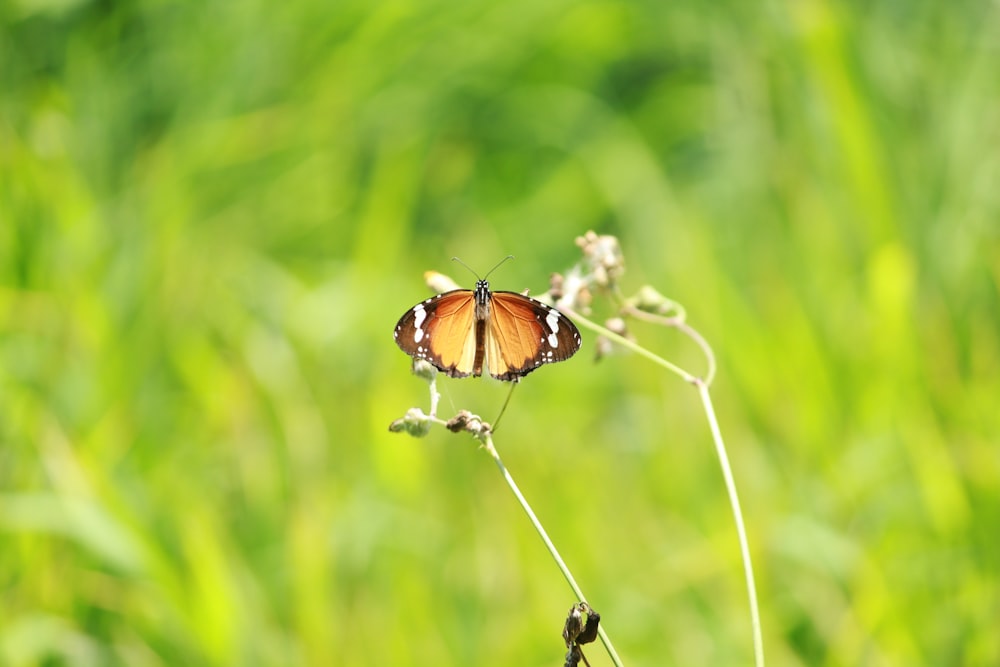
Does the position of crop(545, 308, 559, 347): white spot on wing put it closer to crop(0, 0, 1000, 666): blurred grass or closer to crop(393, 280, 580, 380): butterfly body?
crop(393, 280, 580, 380): butterfly body

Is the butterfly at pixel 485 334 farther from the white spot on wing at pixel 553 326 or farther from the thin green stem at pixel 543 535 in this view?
the thin green stem at pixel 543 535

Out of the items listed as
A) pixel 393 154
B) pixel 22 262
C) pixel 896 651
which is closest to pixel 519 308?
pixel 896 651

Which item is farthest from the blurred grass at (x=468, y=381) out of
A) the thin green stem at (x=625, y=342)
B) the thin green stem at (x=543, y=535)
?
the thin green stem at (x=543, y=535)

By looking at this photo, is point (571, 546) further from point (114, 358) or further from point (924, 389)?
point (114, 358)

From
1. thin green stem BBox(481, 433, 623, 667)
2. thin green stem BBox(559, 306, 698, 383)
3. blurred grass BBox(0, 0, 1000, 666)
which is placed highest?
blurred grass BBox(0, 0, 1000, 666)

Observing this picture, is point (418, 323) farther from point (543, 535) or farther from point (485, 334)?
point (543, 535)

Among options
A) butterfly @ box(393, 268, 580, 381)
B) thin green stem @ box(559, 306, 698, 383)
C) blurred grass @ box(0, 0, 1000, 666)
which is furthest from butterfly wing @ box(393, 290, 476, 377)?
blurred grass @ box(0, 0, 1000, 666)

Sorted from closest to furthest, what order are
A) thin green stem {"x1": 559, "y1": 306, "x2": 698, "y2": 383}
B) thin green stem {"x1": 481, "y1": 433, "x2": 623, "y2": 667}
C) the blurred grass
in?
thin green stem {"x1": 481, "y1": 433, "x2": 623, "y2": 667} → thin green stem {"x1": 559, "y1": 306, "x2": 698, "y2": 383} → the blurred grass

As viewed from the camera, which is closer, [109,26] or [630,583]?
[630,583]
